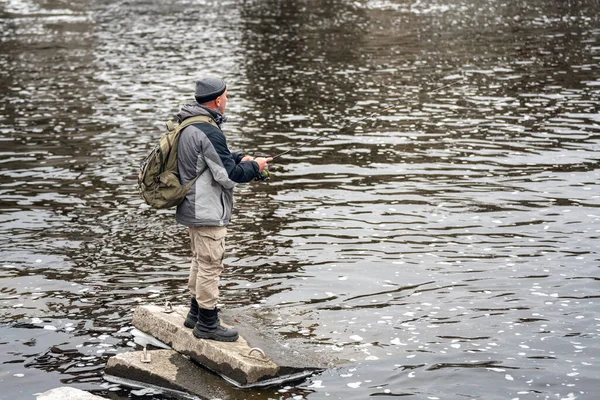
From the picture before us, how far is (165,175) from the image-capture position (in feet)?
33.8

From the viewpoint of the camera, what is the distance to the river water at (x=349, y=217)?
1111cm

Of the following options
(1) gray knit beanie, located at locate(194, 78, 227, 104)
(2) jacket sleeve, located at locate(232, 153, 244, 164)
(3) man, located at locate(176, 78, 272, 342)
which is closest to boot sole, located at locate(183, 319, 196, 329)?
(3) man, located at locate(176, 78, 272, 342)

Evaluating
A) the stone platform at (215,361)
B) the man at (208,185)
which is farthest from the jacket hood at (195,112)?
the stone platform at (215,361)

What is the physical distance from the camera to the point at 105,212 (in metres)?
17.6

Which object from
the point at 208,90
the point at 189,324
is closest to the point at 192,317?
the point at 189,324

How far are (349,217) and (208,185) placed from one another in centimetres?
691

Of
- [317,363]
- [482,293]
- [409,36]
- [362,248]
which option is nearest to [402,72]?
[409,36]

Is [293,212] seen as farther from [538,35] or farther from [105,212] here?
[538,35]

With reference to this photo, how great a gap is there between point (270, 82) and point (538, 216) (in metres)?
16.2

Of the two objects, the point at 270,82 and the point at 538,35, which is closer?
the point at 270,82

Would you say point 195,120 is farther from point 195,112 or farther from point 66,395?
point 66,395

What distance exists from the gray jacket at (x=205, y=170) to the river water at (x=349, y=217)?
2016 mm

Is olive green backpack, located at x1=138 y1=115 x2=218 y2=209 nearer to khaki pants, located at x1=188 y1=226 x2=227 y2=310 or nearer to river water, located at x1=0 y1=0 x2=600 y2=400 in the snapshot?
khaki pants, located at x1=188 y1=226 x2=227 y2=310

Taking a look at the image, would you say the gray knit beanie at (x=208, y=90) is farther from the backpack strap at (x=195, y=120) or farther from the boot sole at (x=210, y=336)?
the boot sole at (x=210, y=336)
